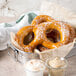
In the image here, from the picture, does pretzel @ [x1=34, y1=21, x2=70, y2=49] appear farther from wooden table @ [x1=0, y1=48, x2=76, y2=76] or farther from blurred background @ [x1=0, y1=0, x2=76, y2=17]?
blurred background @ [x1=0, y1=0, x2=76, y2=17]

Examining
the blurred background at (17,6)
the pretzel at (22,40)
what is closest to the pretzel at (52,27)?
the pretzel at (22,40)

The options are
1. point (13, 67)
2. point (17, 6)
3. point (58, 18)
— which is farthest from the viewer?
point (17, 6)

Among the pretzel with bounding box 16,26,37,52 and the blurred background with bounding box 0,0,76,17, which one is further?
the blurred background with bounding box 0,0,76,17

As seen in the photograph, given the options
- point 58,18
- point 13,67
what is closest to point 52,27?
point 58,18

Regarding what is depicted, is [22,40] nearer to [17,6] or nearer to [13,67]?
[13,67]

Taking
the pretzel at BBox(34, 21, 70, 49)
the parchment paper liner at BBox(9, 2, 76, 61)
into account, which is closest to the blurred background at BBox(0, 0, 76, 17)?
the parchment paper liner at BBox(9, 2, 76, 61)

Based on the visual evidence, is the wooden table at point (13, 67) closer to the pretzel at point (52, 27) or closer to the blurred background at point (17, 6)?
the pretzel at point (52, 27)

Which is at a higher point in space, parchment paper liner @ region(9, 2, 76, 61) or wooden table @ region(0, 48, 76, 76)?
parchment paper liner @ region(9, 2, 76, 61)

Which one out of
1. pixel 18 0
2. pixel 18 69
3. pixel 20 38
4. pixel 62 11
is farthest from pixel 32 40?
pixel 18 0
